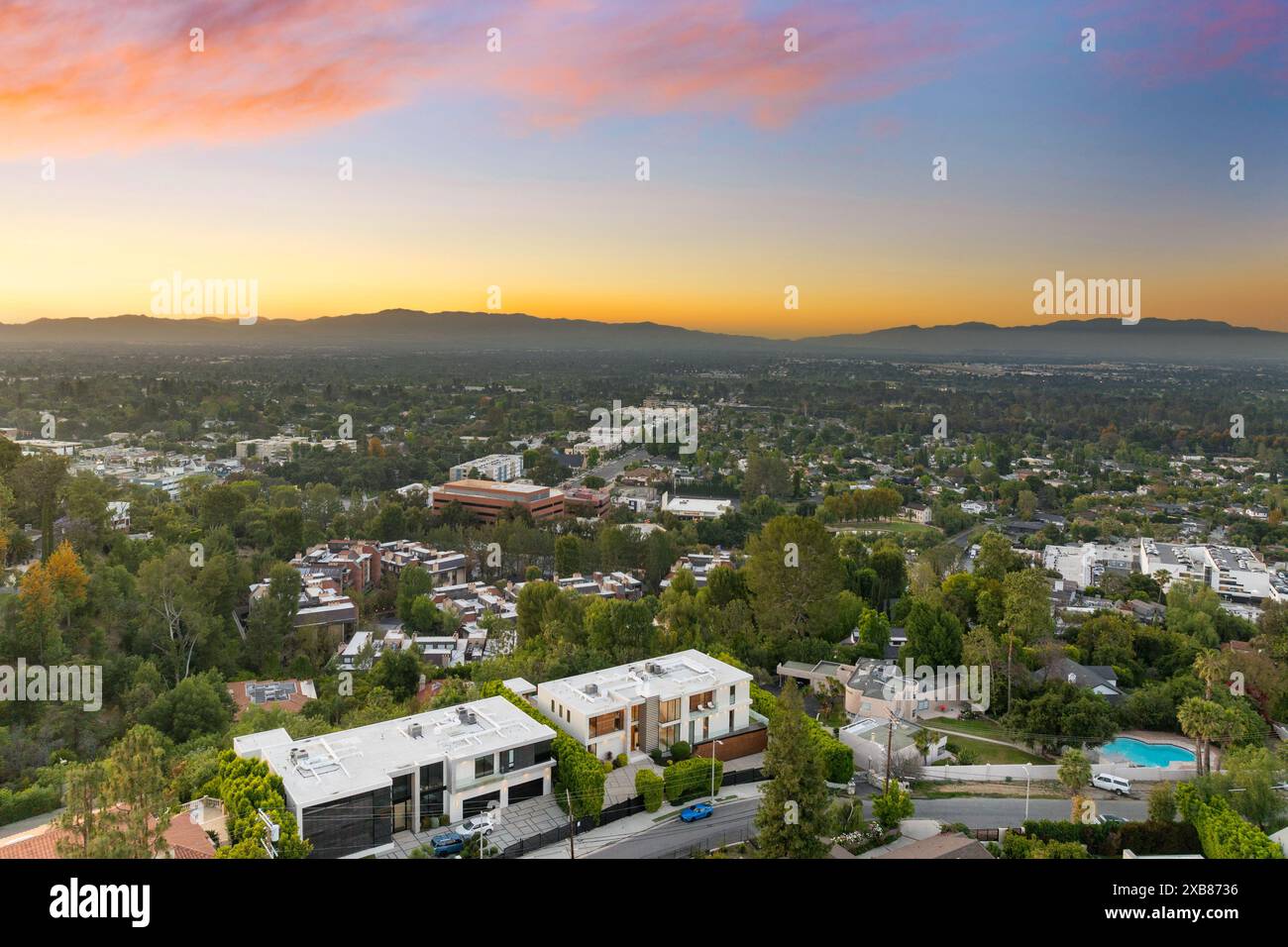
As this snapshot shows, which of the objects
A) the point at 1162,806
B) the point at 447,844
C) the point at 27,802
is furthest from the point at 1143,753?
the point at 27,802

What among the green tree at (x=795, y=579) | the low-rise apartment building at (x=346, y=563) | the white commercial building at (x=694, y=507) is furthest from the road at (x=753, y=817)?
the white commercial building at (x=694, y=507)

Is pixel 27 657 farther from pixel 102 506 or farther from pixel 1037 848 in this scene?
pixel 1037 848

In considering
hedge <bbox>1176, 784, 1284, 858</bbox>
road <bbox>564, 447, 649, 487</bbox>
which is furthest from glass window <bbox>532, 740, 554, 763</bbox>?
road <bbox>564, 447, 649, 487</bbox>

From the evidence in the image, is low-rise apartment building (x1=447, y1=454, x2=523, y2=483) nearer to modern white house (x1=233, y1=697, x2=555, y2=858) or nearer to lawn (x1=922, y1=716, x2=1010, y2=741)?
lawn (x1=922, y1=716, x2=1010, y2=741)

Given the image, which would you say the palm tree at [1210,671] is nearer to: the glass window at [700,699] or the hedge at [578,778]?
the glass window at [700,699]

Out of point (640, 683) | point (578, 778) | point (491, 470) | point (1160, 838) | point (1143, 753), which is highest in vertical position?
point (491, 470)

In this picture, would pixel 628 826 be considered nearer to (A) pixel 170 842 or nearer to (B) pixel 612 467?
(A) pixel 170 842
